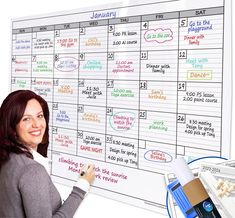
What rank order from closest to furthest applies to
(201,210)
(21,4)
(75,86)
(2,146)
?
1. (201,210)
2. (2,146)
3. (75,86)
4. (21,4)

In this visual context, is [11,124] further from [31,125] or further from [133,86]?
[133,86]

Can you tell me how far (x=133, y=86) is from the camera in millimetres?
1586

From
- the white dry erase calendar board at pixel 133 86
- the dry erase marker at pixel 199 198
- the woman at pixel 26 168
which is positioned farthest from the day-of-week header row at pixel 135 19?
the dry erase marker at pixel 199 198

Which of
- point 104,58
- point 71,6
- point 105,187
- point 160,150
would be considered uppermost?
point 71,6

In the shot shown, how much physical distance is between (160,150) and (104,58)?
464mm

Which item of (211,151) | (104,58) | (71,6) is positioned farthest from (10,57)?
(211,151)

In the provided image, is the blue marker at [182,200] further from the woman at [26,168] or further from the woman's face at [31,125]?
the woman's face at [31,125]

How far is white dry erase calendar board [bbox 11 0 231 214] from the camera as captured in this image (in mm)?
1353

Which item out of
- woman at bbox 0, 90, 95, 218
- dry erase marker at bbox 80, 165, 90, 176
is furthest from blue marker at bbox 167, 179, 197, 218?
dry erase marker at bbox 80, 165, 90, 176

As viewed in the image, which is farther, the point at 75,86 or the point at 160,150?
the point at 75,86

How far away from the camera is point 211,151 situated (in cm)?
135

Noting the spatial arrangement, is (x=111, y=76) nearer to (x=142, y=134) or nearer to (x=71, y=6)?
(x=142, y=134)

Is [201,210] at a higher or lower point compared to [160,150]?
lower

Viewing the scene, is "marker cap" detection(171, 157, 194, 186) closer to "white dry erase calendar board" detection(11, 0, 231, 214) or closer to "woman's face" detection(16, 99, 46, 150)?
"white dry erase calendar board" detection(11, 0, 231, 214)
